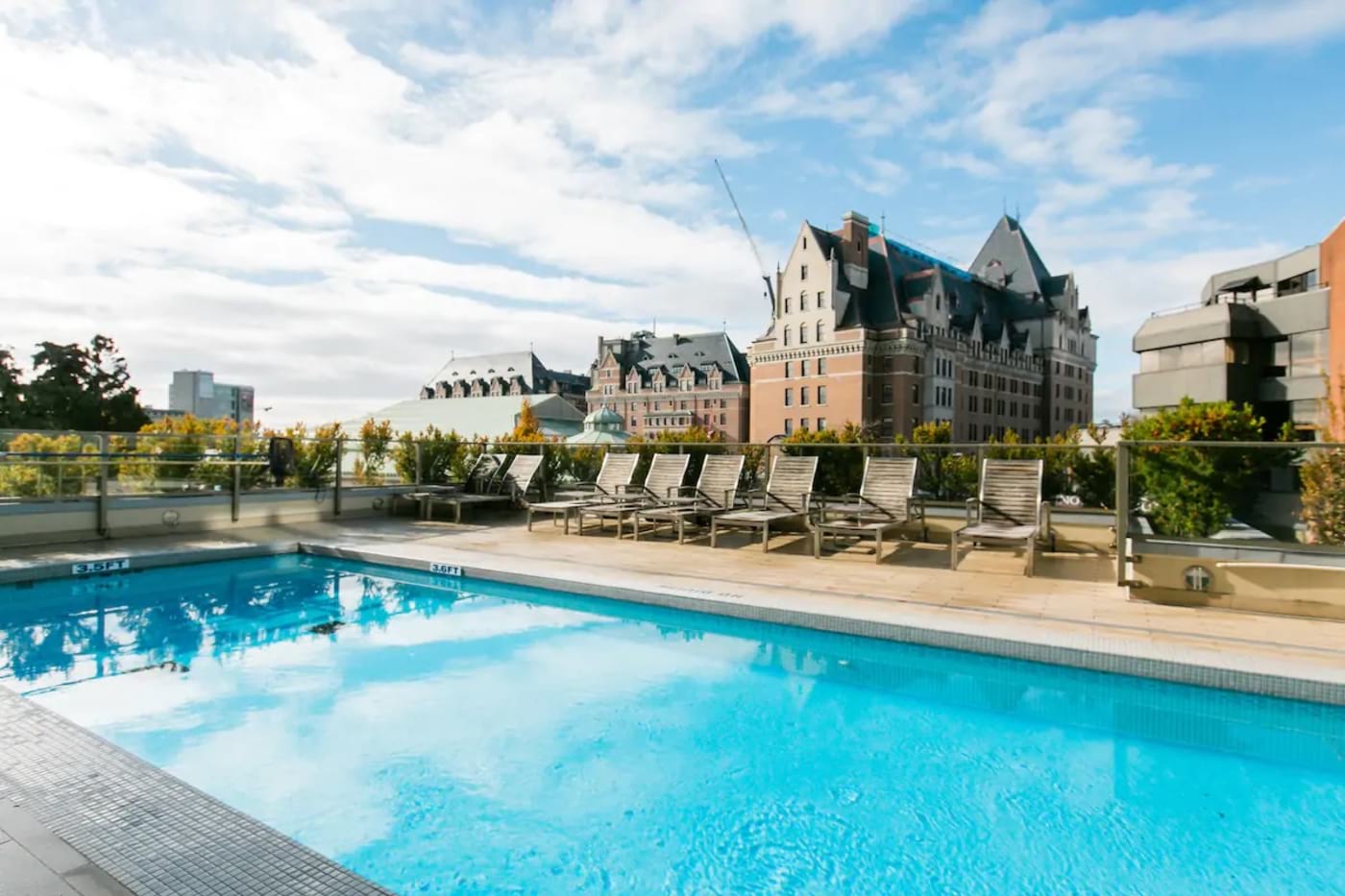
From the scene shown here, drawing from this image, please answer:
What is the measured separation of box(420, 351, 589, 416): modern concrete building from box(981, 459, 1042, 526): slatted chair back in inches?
3140

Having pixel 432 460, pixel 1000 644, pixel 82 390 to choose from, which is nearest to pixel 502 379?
pixel 82 390

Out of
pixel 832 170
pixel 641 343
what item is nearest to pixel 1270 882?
pixel 832 170

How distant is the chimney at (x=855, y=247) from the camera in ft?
199

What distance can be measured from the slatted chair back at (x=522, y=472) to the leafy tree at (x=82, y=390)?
31517mm

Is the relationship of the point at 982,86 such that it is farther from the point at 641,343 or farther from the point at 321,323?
the point at 641,343

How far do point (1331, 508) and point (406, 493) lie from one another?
37.3 ft

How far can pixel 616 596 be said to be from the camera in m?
6.68

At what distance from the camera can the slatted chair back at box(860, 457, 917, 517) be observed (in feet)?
28.3

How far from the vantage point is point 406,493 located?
40.0 ft

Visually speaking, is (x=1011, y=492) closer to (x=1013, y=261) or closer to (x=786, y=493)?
(x=786, y=493)

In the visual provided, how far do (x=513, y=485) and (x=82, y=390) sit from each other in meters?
35.0

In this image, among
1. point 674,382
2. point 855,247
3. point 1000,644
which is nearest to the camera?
point 1000,644

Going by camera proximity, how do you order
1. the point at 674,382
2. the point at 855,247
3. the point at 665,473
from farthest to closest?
the point at 674,382 → the point at 855,247 → the point at 665,473

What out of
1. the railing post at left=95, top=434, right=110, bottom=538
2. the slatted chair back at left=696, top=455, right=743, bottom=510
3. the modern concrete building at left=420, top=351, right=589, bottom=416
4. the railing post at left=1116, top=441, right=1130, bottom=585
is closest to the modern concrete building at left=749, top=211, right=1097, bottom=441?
the modern concrete building at left=420, top=351, right=589, bottom=416
